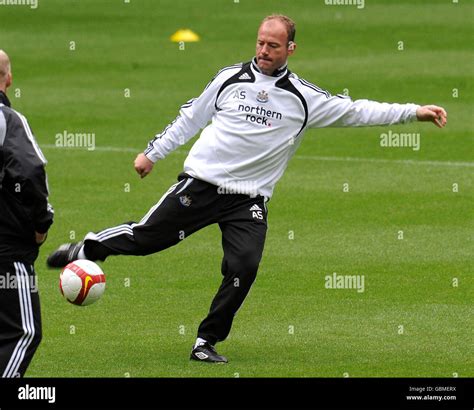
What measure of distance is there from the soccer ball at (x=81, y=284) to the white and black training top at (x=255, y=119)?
1.32m

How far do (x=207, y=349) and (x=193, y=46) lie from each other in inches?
874

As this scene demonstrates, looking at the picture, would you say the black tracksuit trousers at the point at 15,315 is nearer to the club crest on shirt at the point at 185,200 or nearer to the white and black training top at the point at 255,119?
the club crest on shirt at the point at 185,200

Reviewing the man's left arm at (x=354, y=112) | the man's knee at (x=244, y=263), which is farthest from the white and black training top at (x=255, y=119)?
the man's knee at (x=244, y=263)

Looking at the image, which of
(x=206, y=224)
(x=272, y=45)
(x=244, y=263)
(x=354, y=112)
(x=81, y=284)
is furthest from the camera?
(x=354, y=112)

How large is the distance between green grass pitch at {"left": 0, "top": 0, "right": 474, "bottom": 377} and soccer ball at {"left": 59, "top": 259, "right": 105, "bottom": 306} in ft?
2.23

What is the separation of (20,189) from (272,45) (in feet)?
9.78

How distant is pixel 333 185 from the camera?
1919 cm

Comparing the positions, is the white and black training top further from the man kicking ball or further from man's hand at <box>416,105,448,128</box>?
man's hand at <box>416,105,448,128</box>

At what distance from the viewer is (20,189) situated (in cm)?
902

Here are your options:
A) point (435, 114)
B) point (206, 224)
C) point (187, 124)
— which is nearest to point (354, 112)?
point (435, 114)

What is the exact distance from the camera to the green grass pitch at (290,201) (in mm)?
11570

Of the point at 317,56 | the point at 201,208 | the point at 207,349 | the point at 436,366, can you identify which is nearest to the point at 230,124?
the point at 201,208

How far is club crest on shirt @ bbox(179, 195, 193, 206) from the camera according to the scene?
11.2m

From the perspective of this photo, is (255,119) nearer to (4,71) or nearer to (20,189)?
(4,71)
